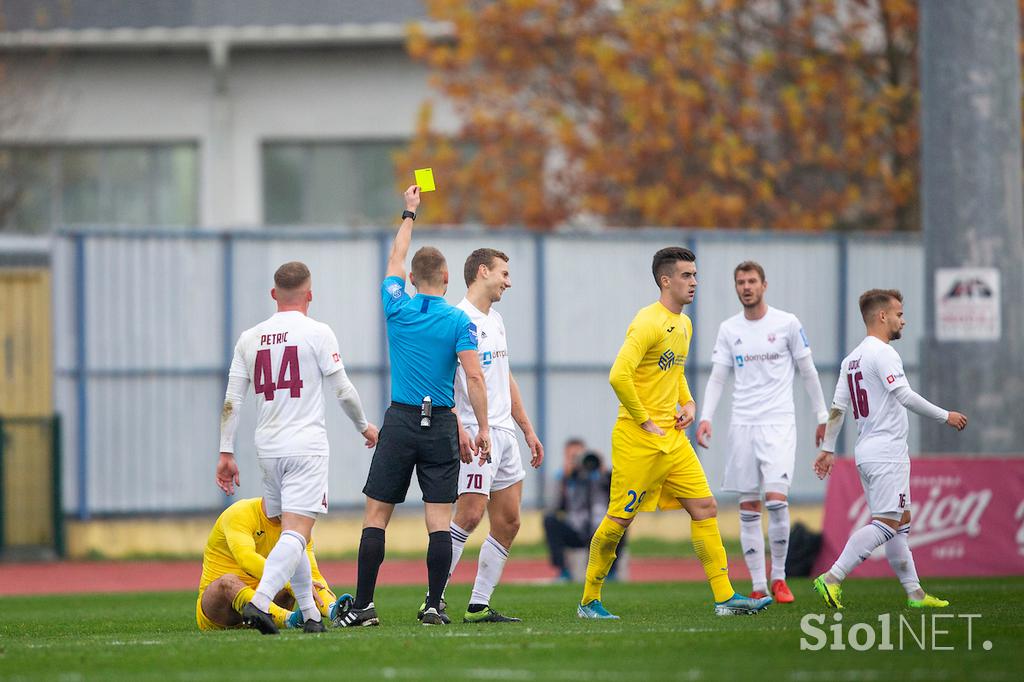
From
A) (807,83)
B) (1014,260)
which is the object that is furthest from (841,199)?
(1014,260)

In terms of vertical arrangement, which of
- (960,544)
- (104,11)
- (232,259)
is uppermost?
(104,11)

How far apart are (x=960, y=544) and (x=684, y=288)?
6.63 metres

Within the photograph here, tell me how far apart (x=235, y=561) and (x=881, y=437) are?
4451 millimetres

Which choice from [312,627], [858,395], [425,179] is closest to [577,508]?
[858,395]

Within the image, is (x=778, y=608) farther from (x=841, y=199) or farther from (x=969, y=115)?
(x=841, y=199)

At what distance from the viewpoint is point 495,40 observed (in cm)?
2755

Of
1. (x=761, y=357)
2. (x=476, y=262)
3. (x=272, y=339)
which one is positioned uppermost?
(x=476, y=262)

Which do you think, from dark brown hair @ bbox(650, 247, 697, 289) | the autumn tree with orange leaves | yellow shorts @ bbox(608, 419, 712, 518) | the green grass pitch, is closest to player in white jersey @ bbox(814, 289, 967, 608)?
the green grass pitch

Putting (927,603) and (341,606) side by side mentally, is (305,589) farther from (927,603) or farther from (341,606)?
(927,603)

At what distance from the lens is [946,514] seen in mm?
16094

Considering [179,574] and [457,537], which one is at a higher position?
[457,537]

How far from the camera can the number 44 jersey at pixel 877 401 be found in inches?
439

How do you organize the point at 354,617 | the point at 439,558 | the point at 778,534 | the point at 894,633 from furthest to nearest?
the point at 778,534, the point at 354,617, the point at 439,558, the point at 894,633

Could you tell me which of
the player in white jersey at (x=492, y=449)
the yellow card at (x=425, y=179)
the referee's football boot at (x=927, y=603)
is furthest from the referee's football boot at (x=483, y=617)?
the referee's football boot at (x=927, y=603)
